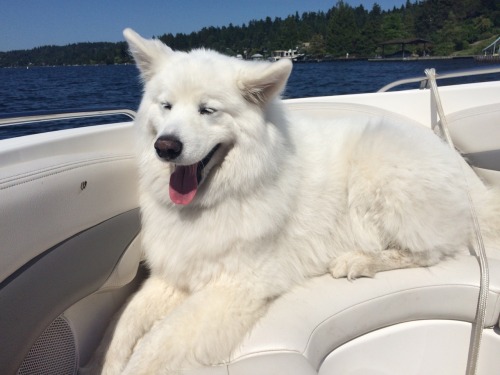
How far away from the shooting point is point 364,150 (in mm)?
2260

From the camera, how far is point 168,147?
166cm

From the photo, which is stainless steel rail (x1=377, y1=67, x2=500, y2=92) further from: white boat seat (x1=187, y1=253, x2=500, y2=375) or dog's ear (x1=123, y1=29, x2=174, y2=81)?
dog's ear (x1=123, y1=29, x2=174, y2=81)

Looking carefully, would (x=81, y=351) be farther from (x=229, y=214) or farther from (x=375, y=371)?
(x=375, y=371)

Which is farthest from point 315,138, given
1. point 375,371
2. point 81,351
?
point 81,351

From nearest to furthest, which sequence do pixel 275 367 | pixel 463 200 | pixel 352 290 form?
pixel 275 367, pixel 352 290, pixel 463 200

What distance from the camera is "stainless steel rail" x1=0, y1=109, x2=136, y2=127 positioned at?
206 centimetres

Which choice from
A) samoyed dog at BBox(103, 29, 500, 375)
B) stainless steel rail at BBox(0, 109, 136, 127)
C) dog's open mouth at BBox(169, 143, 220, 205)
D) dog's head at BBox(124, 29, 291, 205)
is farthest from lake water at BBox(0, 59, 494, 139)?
dog's open mouth at BBox(169, 143, 220, 205)

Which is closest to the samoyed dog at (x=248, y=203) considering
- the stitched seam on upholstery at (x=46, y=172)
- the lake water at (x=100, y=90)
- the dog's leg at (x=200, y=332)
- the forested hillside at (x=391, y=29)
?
the dog's leg at (x=200, y=332)

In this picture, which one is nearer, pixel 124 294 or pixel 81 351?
pixel 81 351

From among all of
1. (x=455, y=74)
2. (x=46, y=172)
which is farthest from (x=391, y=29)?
(x=46, y=172)

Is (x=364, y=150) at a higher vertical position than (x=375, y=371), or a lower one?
higher

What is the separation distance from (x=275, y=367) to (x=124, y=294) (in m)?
1.16

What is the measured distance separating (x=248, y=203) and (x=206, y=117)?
1.50 feet

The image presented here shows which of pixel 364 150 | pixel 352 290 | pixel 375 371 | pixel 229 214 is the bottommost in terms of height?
pixel 375 371
